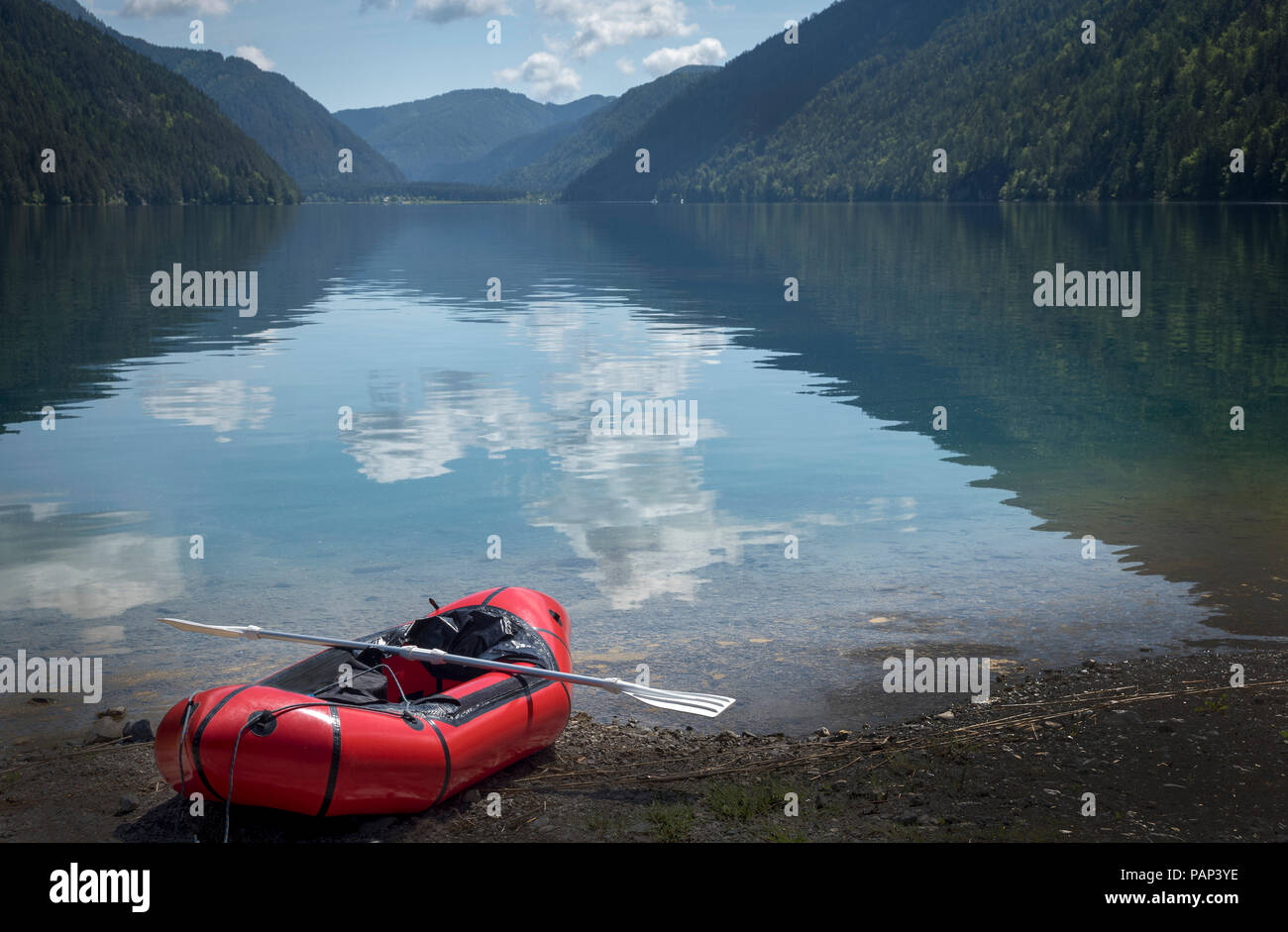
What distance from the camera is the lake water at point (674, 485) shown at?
13.5m

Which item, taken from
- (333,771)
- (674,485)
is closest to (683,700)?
(333,771)

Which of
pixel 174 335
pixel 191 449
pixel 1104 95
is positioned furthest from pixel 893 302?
pixel 1104 95

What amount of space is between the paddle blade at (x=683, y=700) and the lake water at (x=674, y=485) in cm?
138

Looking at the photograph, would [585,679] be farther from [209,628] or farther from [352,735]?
[209,628]

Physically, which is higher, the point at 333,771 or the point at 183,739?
the point at 183,739

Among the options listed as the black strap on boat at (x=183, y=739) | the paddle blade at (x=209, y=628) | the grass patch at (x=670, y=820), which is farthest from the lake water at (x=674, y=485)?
the black strap on boat at (x=183, y=739)

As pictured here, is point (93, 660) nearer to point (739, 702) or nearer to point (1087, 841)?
point (739, 702)

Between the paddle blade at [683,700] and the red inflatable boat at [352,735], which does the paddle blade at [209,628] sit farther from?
the paddle blade at [683,700]

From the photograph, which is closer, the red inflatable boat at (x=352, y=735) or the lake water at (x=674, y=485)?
the red inflatable boat at (x=352, y=735)

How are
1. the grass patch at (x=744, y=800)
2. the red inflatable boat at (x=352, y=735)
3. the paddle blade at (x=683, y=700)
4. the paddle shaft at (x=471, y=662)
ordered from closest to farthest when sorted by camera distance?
the red inflatable boat at (x=352, y=735), the grass patch at (x=744, y=800), the paddle blade at (x=683, y=700), the paddle shaft at (x=471, y=662)

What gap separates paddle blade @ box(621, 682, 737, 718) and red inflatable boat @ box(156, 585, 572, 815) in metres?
0.70

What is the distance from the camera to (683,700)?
10.2m

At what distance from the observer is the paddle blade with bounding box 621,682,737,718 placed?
397 inches

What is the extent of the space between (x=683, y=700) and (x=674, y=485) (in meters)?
10.6
